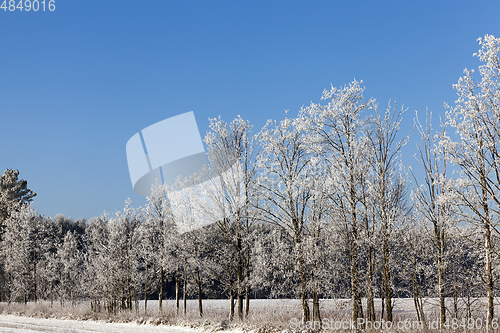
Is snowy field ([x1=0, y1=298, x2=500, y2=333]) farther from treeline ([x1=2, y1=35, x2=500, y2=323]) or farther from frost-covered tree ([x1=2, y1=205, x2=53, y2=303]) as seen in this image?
frost-covered tree ([x1=2, y1=205, x2=53, y2=303])

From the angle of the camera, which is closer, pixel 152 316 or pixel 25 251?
pixel 152 316

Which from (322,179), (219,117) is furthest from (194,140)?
(322,179)

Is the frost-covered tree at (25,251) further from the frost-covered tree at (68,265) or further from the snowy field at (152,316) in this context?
the snowy field at (152,316)

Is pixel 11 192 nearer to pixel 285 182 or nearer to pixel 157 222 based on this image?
pixel 157 222

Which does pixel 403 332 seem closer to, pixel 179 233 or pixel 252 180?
pixel 252 180

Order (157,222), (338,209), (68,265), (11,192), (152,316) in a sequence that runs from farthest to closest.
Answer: (11,192)
(68,265)
(157,222)
(152,316)
(338,209)

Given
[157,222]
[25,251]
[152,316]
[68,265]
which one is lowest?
[152,316]

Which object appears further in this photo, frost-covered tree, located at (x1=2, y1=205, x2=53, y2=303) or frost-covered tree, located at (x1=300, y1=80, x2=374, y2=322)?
frost-covered tree, located at (x1=2, y1=205, x2=53, y2=303)

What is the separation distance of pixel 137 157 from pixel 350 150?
2014 cm

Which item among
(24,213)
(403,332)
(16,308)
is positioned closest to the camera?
(403,332)

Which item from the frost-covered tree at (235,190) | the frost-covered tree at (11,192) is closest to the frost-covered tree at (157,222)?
the frost-covered tree at (235,190)

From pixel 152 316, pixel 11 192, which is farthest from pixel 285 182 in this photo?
pixel 11 192

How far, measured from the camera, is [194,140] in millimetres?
22812

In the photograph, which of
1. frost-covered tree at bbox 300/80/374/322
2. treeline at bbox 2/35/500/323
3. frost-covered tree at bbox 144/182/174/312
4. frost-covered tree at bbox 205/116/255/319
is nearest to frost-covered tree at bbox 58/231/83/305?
frost-covered tree at bbox 144/182/174/312
